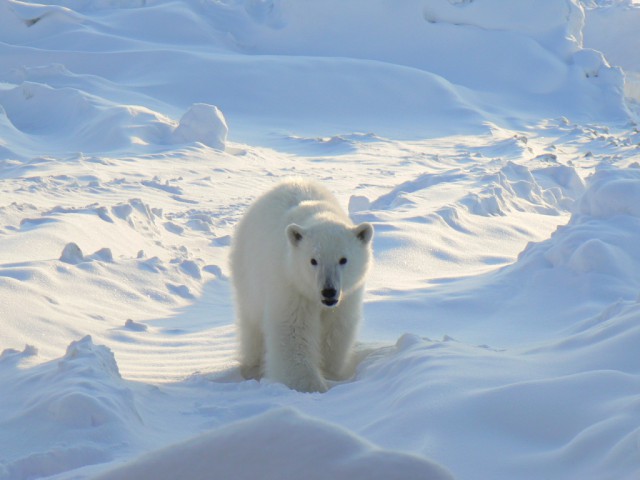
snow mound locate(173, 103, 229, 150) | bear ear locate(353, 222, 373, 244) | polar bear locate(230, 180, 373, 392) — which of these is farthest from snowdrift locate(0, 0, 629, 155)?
bear ear locate(353, 222, 373, 244)

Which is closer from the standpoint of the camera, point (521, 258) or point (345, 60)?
A: point (521, 258)

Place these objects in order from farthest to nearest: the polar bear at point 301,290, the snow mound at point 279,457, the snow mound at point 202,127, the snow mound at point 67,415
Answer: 1. the snow mound at point 202,127
2. the polar bear at point 301,290
3. the snow mound at point 67,415
4. the snow mound at point 279,457

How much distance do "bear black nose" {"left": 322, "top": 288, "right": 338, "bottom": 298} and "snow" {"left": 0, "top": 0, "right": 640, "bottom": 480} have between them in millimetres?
380

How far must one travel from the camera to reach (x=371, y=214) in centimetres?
830

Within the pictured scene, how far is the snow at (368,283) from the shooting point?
2.35 meters

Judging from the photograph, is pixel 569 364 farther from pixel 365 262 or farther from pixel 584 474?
pixel 365 262

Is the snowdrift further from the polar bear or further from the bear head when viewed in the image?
the bear head

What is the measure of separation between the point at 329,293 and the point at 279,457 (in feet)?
8.40

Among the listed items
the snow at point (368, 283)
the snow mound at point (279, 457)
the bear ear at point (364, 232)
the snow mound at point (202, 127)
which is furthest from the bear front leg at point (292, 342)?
the snow mound at point (202, 127)

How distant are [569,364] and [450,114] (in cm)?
1727

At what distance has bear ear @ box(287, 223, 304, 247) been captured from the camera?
4.06 m

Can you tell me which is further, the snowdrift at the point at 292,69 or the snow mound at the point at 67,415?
the snowdrift at the point at 292,69

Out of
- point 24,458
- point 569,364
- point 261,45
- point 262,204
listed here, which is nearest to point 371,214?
point 262,204

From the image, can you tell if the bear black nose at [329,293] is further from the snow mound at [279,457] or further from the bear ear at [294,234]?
the snow mound at [279,457]
